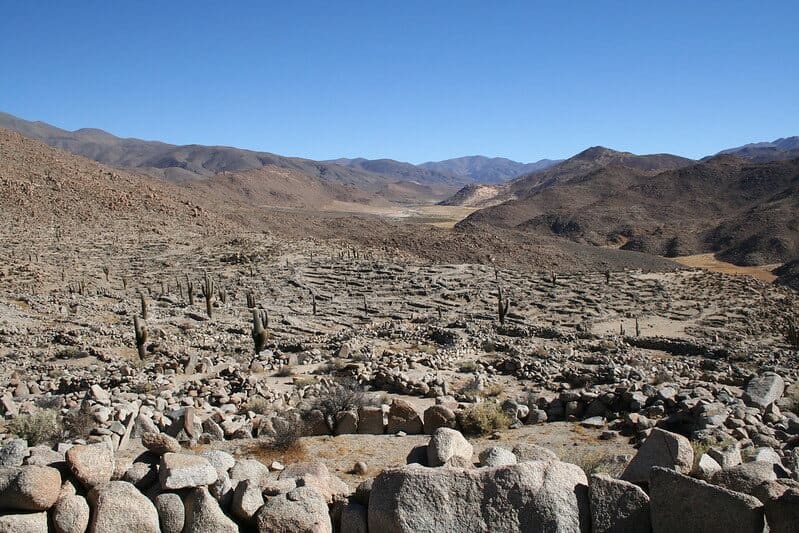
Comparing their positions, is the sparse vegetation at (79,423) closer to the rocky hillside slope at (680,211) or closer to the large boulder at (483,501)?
the large boulder at (483,501)

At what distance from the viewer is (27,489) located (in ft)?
17.8

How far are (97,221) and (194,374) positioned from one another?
43.6 metres

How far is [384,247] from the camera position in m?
63.0

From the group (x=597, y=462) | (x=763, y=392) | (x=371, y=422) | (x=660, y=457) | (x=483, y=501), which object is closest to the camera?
(x=483, y=501)

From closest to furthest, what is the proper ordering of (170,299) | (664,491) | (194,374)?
(664,491)
(194,374)
(170,299)

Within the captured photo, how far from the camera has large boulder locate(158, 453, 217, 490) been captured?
19.1ft

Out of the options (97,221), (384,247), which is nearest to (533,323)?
(384,247)

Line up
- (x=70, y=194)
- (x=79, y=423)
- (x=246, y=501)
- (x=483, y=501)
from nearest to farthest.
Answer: (x=483, y=501)
(x=246, y=501)
(x=79, y=423)
(x=70, y=194)

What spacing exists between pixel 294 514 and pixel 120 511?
1499 mm

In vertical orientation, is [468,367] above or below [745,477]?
below

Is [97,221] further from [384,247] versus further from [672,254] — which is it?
[672,254]

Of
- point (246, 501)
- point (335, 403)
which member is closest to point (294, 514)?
point (246, 501)

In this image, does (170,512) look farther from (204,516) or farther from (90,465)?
(90,465)

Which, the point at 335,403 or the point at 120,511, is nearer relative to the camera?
the point at 120,511
